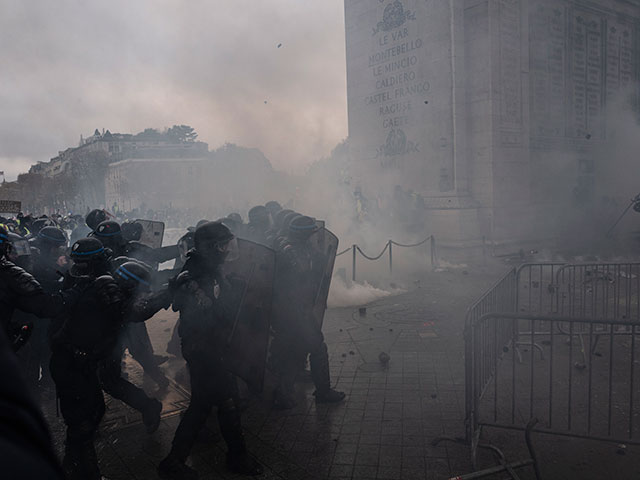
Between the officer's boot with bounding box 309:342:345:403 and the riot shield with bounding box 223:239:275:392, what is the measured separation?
81cm

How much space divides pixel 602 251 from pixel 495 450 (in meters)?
Answer: 13.0

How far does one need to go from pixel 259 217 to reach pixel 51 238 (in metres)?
2.63

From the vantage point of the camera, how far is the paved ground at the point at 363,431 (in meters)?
3.50

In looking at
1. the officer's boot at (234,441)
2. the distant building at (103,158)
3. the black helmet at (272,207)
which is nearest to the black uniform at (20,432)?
the officer's boot at (234,441)

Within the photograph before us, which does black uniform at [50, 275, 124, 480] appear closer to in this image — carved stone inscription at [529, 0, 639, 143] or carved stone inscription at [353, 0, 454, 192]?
carved stone inscription at [353, 0, 454, 192]

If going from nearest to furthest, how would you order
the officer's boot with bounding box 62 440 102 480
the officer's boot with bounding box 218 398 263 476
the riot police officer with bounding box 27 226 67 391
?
the officer's boot with bounding box 62 440 102 480
the officer's boot with bounding box 218 398 263 476
the riot police officer with bounding box 27 226 67 391

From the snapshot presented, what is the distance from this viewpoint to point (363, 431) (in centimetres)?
405

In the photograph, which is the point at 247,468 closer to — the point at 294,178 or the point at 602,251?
the point at 602,251

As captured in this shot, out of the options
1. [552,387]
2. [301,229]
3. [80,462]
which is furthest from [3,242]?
[552,387]

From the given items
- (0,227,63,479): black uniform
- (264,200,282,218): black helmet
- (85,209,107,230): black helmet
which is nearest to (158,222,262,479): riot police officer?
(0,227,63,479): black uniform

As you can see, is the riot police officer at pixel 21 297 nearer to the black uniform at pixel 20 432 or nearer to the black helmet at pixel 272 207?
the black uniform at pixel 20 432

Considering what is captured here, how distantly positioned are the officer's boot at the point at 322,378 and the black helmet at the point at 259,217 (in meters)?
2.65

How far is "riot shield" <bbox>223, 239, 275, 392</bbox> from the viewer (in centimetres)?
376

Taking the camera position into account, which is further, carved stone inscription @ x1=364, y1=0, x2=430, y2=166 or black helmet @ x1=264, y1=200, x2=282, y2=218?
carved stone inscription @ x1=364, y1=0, x2=430, y2=166
